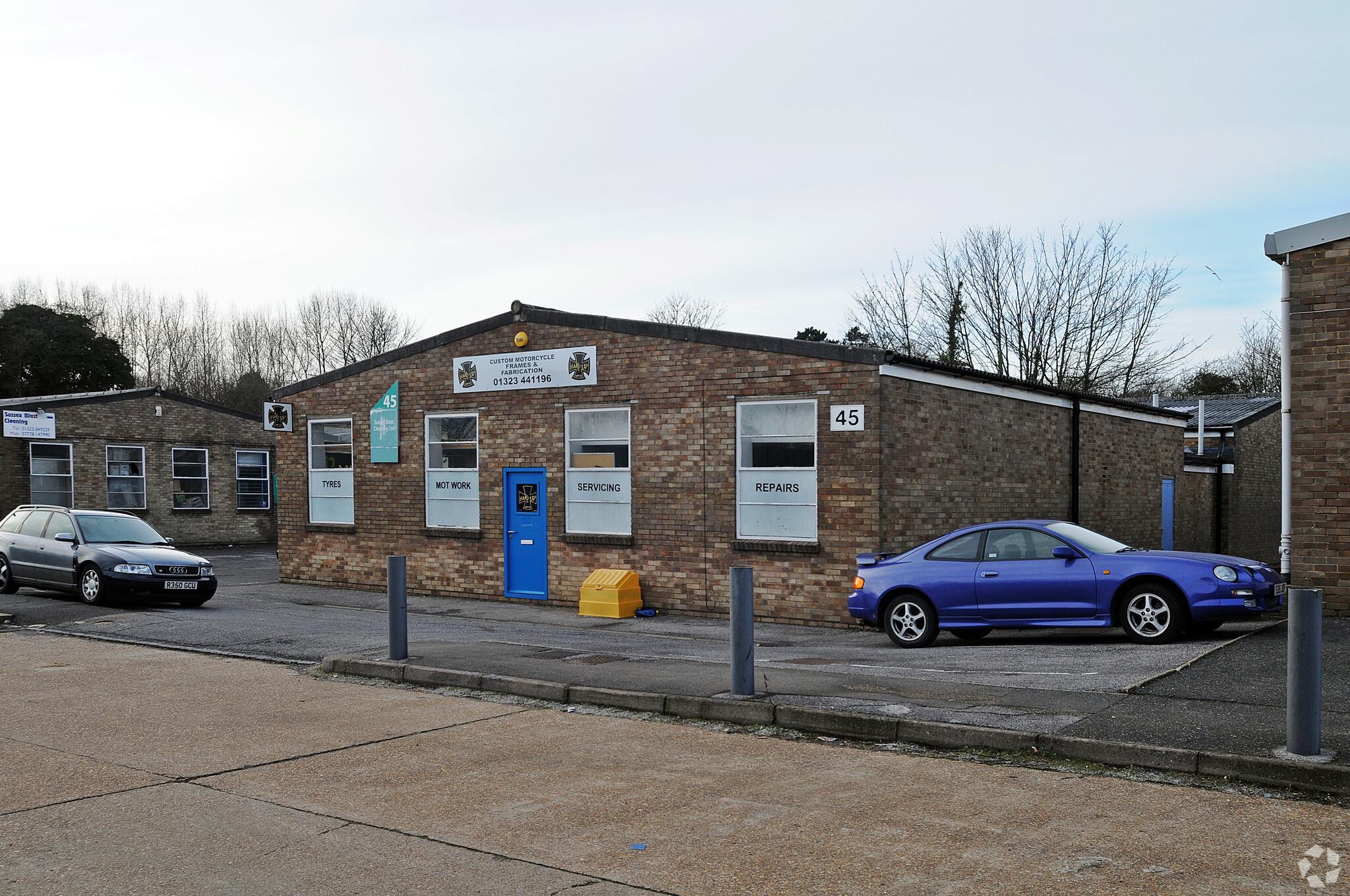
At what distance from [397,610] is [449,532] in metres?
8.43

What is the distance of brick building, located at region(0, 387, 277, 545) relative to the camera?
29.9m

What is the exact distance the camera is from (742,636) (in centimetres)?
870

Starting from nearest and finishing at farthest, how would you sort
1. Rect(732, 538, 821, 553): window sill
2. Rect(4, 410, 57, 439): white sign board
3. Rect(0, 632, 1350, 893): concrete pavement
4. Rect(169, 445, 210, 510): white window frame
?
1. Rect(0, 632, 1350, 893): concrete pavement
2. Rect(732, 538, 821, 553): window sill
3. Rect(4, 410, 57, 439): white sign board
4. Rect(169, 445, 210, 510): white window frame

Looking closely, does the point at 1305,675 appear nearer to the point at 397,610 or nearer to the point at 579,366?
the point at 397,610

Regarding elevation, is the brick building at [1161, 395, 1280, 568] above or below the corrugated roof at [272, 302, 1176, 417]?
below

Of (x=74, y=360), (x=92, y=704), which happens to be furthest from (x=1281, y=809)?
(x=74, y=360)

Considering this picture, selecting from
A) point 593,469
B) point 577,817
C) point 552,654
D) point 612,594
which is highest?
point 593,469

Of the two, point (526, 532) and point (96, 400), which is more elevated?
point (96, 400)

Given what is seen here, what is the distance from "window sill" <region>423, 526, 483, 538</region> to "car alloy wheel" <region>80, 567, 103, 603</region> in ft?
17.3

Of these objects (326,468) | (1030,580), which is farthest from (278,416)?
(1030,580)

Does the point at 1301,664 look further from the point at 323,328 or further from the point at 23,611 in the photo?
the point at 323,328

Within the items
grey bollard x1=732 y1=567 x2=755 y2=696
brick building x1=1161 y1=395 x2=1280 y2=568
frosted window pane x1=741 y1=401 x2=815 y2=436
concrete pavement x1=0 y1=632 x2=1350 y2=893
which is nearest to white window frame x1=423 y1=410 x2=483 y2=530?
frosted window pane x1=741 y1=401 x2=815 y2=436

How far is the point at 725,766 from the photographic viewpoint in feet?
22.7

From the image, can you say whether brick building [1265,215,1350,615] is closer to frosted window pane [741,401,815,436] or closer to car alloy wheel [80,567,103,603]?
frosted window pane [741,401,815,436]
